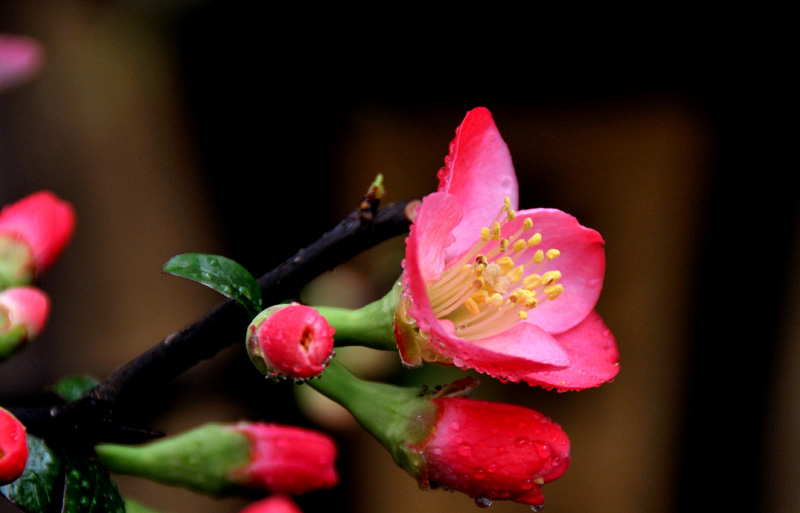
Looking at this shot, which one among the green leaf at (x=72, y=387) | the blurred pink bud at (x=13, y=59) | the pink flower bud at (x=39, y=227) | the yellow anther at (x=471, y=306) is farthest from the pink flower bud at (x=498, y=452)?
the blurred pink bud at (x=13, y=59)

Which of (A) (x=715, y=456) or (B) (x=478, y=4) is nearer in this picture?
(B) (x=478, y=4)

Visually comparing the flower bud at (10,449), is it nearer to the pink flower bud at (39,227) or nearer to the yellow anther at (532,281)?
the pink flower bud at (39,227)

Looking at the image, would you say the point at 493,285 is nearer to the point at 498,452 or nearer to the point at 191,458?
the point at 498,452

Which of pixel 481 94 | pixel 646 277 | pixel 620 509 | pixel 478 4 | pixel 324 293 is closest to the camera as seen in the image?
pixel 324 293

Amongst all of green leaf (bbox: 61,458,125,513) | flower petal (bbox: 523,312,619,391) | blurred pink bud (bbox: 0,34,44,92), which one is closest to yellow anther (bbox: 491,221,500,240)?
flower petal (bbox: 523,312,619,391)

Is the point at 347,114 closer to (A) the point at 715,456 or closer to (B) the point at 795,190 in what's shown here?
(B) the point at 795,190

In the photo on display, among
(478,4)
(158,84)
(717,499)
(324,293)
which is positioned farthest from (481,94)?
(717,499)

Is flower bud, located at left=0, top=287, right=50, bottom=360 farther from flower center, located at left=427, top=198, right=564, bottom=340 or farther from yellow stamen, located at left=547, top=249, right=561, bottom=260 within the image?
yellow stamen, located at left=547, top=249, right=561, bottom=260
